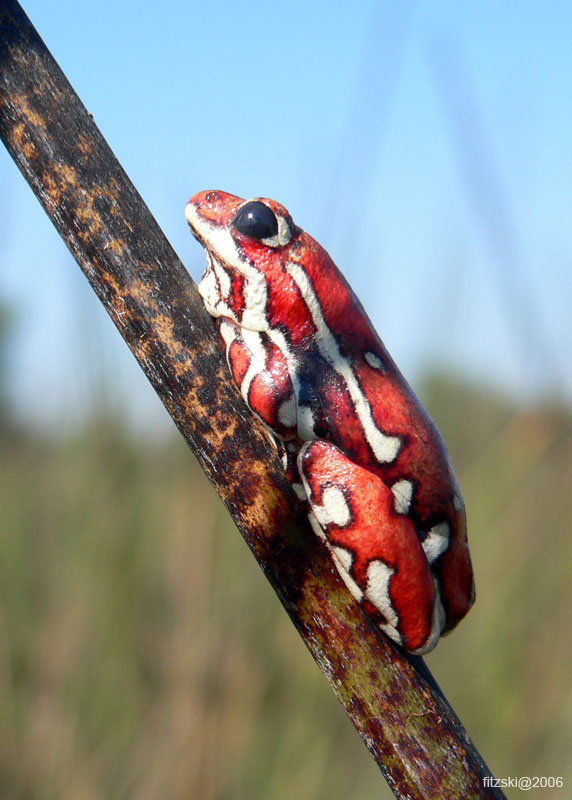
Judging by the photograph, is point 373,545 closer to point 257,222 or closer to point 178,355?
point 178,355

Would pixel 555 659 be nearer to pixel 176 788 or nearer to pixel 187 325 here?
pixel 176 788

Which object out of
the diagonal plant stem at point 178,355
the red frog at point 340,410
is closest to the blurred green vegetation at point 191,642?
the red frog at point 340,410

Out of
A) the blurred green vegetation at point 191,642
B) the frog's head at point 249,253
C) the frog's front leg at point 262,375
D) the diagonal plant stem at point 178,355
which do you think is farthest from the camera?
the blurred green vegetation at point 191,642

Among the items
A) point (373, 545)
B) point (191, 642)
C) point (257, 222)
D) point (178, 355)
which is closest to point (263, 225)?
point (257, 222)

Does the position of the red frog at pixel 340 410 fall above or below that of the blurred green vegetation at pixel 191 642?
above

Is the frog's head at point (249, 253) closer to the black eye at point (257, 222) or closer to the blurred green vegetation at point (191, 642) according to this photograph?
the black eye at point (257, 222)

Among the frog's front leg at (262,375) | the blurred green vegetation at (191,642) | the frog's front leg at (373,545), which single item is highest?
the frog's front leg at (262,375)

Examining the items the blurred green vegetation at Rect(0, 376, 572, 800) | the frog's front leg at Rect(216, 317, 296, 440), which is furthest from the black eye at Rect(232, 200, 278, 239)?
the blurred green vegetation at Rect(0, 376, 572, 800)

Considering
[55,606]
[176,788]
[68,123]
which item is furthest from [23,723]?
[68,123]

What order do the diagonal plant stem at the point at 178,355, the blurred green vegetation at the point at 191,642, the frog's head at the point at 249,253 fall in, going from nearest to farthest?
the diagonal plant stem at the point at 178,355, the frog's head at the point at 249,253, the blurred green vegetation at the point at 191,642
